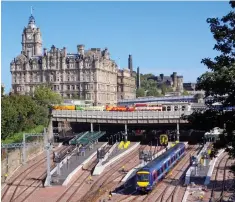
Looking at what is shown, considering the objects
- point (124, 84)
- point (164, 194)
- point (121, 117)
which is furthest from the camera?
point (124, 84)

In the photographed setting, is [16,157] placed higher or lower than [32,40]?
lower

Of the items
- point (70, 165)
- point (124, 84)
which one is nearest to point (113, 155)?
point (70, 165)

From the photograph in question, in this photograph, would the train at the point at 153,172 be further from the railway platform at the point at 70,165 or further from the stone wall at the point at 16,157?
the stone wall at the point at 16,157

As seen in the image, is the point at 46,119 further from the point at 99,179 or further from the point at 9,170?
the point at 99,179

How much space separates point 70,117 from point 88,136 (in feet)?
26.1

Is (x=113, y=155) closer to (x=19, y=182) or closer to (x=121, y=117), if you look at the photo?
(x=121, y=117)

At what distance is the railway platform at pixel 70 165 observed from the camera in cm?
5016

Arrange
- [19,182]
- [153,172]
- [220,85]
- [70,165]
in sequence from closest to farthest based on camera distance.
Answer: [220,85]
[153,172]
[19,182]
[70,165]

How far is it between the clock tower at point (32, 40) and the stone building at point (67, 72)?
7592 mm

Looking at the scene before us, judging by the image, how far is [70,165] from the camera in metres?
58.0

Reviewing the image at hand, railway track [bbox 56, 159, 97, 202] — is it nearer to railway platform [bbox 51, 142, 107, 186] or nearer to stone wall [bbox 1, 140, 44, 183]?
railway platform [bbox 51, 142, 107, 186]

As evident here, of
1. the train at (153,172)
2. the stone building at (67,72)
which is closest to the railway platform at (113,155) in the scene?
the train at (153,172)

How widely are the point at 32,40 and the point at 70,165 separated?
Result: 99338 millimetres

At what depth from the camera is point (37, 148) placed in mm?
67875
